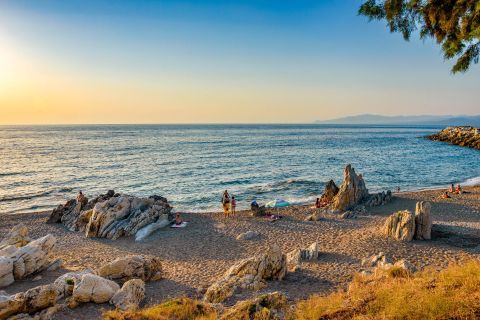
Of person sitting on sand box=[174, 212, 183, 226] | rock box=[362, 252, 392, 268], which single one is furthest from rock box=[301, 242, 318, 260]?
person sitting on sand box=[174, 212, 183, 226]

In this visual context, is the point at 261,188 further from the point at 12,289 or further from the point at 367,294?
A: the point at 367,294

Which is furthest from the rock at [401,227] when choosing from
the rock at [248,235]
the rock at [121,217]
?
the rock at [121,217]

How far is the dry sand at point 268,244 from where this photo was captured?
15125 mm

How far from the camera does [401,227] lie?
2011 cm

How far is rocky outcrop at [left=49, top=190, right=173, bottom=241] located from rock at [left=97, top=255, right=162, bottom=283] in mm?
7935

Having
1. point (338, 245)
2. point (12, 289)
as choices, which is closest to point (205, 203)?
point (338, 245)

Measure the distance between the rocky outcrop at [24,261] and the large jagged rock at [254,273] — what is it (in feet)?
29.5

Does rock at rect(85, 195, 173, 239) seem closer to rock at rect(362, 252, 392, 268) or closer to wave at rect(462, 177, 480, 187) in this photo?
rock at rect(362, 252, 392, 268)

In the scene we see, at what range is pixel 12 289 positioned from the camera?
1458 centimetres

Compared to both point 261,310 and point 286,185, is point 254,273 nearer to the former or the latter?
point 261,310

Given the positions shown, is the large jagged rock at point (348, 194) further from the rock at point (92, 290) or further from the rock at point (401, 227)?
the rock at point (92, 290)

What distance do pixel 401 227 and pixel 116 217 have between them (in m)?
19.4

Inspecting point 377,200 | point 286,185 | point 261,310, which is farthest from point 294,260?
point 286,185

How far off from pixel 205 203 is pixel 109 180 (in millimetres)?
18594
